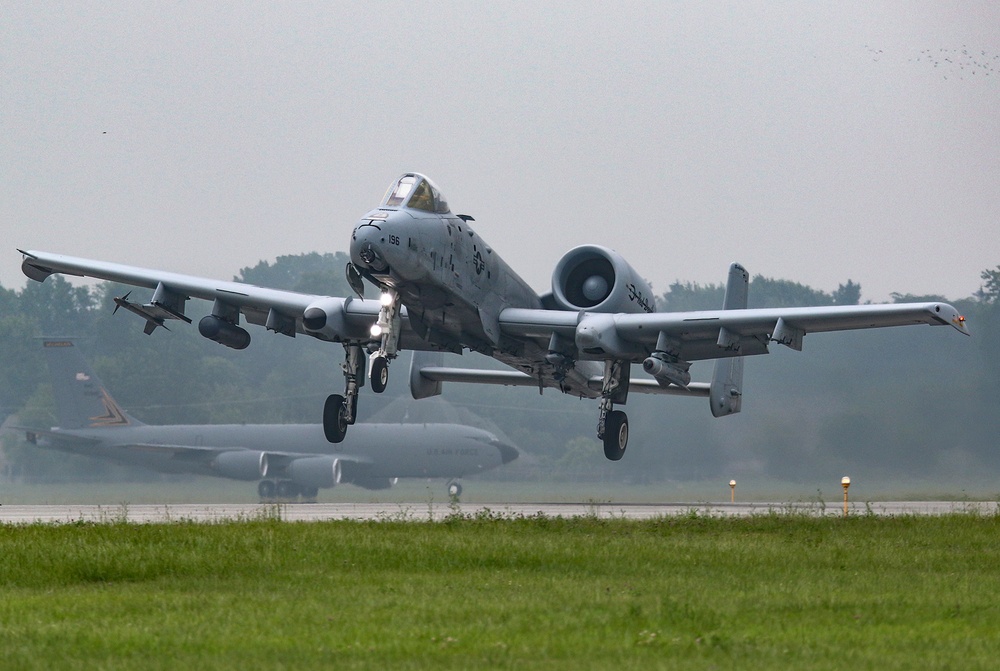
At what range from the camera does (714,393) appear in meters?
28.5

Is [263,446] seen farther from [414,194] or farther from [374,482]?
[414,194]

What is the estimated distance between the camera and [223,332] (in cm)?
2308

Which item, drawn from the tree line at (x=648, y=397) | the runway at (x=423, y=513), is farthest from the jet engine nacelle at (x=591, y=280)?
the tree line at (x=648, y=397)

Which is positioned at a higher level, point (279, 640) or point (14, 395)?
point (14, 395)

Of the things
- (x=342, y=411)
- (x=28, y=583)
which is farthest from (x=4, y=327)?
(x=28, y=583)

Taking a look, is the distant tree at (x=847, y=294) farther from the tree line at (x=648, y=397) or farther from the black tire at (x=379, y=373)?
the black tire at (x=379, y=373)

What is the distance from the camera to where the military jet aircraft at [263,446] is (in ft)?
150

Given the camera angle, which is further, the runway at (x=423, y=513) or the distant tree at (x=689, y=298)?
the distant tree at (x=689, y=298)

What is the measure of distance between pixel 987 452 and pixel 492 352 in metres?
20.8

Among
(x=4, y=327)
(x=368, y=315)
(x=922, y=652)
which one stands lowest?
(x=922, y=652)

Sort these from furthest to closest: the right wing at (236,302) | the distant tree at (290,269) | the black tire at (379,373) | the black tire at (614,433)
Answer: the distant tree at (290,269) < the black tire at (614,433) < the right wing at (236,302) < the black tire at (379,373)

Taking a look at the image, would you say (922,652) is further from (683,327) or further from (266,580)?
(683,327)

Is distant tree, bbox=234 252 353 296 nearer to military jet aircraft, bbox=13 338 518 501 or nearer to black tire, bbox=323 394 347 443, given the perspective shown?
military jet aircraft, bbox=13 338 518 501

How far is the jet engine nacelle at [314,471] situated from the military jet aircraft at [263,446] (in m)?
0.04
